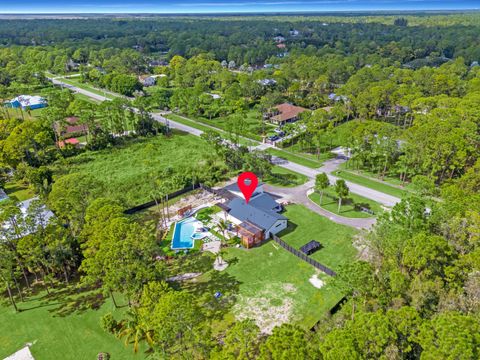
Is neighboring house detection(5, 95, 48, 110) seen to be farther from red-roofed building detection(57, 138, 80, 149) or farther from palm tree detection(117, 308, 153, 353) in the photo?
palm tree detection(117, 308, 153, 353)

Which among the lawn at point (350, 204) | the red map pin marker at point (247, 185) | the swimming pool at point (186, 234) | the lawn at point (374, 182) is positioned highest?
the red map pin marker at point (247, 185)

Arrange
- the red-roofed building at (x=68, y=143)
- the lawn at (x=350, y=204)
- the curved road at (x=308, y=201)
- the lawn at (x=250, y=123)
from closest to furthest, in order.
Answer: the curved road at (x=308, y=201) < the lawn at (x=350, y=204) < the red-roofed building at (x=68, y=143) < the lawn at (x=250, y=123)

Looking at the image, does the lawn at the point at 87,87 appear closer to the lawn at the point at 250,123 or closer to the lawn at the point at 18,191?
the lawn at the point at 250,123

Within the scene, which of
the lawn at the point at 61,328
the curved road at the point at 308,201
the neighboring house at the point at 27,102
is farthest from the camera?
the neighboring house at the point at 27,102

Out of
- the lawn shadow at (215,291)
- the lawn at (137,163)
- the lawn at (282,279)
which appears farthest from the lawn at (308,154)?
the lawn shadow at (215,291)

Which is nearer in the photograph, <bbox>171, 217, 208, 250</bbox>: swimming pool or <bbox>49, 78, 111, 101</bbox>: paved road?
<bbox>171, 217, 208, 250</bbox>: swimming pool

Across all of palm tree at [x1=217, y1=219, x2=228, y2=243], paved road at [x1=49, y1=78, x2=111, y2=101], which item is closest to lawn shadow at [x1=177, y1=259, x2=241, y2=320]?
palm tree at [x1=217, y1=219, x2=228, y2=243]
